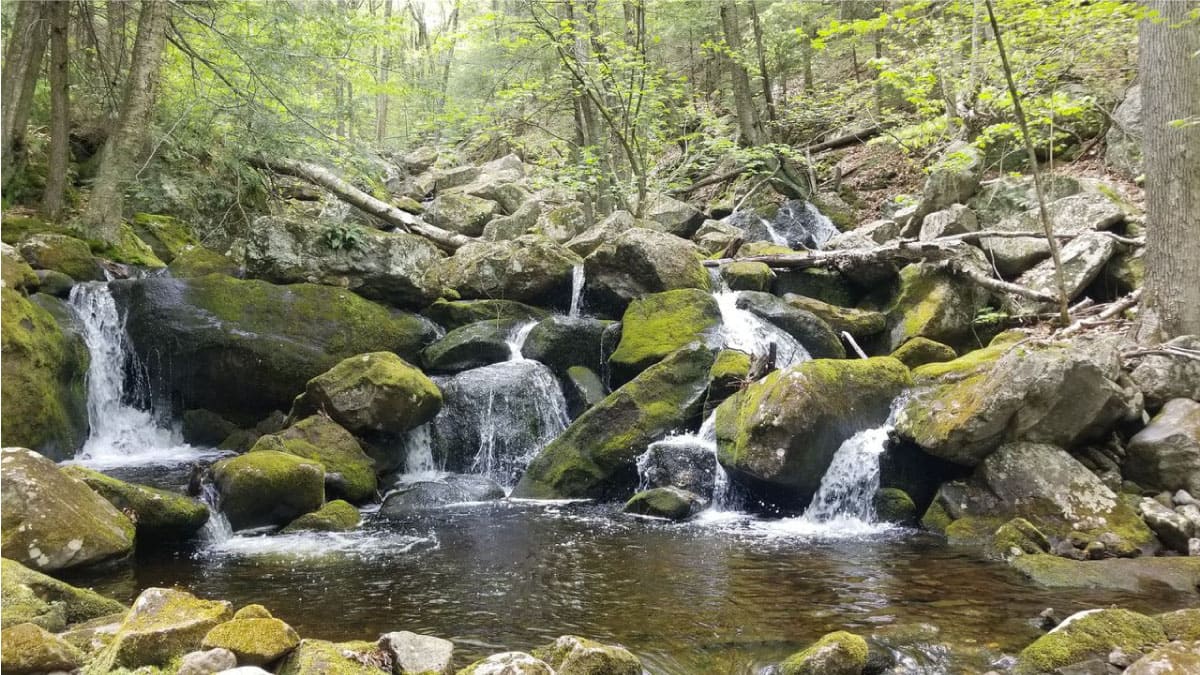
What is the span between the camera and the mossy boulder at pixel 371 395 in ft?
32.2

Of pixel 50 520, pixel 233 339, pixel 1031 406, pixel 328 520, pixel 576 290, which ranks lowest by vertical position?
pixel 328 520

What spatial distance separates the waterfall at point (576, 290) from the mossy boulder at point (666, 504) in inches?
195

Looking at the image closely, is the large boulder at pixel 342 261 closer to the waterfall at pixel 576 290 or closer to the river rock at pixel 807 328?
the waterfall at pixel 576 290

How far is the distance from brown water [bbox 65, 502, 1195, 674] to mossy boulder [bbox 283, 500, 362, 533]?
0.90 feet

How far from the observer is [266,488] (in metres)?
7.83

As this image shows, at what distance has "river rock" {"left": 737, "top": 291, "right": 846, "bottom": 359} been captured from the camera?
37.9ft

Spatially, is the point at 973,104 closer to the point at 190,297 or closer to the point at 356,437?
the point at 356,437

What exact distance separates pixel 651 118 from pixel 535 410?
29.5ft

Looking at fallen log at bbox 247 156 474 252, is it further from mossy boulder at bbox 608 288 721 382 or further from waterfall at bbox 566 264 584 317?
mossy boulder at bbox 608 288 721 382

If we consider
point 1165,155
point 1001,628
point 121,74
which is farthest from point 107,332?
point 1165,155

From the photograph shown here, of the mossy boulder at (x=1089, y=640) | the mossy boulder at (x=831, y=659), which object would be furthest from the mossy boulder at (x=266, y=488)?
the mossy boulder at (x=1089, y=640)

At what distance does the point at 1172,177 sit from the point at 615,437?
7.15 m

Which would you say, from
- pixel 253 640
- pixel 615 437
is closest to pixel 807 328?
pixel 615 437

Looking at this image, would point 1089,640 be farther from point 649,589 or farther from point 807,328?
point 807,328
